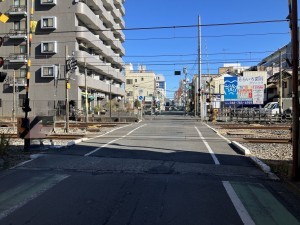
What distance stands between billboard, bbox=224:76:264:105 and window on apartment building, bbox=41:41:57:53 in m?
25.1

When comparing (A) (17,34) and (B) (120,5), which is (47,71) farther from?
(B) (120,5)

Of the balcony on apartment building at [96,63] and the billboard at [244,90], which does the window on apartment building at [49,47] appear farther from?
the billboard at [244,90]

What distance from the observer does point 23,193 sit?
29.2ft

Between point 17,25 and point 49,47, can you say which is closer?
point 49,47

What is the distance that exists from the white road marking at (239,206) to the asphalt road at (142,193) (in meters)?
0.02

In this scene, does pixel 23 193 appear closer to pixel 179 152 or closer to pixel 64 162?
pixel 64 162

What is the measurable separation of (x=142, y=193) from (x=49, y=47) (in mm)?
54034

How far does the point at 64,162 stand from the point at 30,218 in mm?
6582

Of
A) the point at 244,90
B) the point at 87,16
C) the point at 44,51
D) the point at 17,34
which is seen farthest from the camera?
the point at 87,16

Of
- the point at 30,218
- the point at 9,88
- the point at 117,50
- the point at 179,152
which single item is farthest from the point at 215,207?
the point at 117,50

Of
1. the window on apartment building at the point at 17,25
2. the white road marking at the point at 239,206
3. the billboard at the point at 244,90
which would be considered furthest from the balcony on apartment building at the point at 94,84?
the white road marking at the point at 239,206

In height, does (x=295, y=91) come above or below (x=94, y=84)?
below

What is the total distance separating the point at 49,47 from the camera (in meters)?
59.9

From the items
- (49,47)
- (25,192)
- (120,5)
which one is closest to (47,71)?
(49,47)
